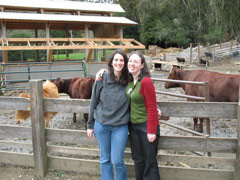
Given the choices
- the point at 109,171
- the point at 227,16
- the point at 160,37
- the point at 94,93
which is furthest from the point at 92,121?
the point at 160,37

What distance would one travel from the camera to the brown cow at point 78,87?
654cm

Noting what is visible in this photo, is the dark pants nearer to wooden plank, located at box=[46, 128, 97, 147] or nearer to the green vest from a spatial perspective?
the green vest

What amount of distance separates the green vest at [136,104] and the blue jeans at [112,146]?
7.3 inches

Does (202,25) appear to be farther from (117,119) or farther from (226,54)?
(117,119)

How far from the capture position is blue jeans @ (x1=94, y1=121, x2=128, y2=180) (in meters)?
2.68

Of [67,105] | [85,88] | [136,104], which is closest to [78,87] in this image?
[85,88]

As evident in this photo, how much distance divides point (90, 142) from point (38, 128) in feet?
2.74

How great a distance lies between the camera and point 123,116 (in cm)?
267

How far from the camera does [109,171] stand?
2826 mm

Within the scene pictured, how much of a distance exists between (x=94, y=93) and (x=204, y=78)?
4640mm

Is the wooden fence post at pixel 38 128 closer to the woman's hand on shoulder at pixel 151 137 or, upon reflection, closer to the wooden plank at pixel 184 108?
the wooden plank at pixel 184 108

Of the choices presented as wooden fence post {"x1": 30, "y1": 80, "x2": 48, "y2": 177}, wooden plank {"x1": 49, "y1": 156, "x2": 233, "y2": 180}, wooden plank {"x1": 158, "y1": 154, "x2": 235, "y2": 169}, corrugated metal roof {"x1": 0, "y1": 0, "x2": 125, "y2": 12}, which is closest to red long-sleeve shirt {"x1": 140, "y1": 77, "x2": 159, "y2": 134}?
wooden plank {"x1": 158, "y1": 154, "x2": 235, "y2": 169}

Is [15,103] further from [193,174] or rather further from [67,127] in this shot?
[67,127]

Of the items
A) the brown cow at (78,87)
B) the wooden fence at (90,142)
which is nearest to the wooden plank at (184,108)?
the wooden fence at (90,142)
